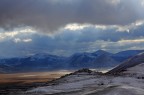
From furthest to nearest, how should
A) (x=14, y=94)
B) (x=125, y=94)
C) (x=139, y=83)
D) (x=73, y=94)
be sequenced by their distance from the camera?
(x=139, y=83), (x=14, y=94), (x=73, y=94), (x=125, y=94)

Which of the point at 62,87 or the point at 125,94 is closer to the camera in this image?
the point at 125,94

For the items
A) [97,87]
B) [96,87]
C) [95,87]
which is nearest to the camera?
[97,87]

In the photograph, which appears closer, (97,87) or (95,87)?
(97,87)

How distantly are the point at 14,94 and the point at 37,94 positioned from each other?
333 centimetres

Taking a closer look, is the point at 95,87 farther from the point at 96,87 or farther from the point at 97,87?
the point at 97,87

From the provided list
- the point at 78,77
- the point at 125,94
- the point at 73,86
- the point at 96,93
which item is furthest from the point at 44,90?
the point at 78,77

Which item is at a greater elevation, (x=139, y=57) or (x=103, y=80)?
(x=139, y=57)

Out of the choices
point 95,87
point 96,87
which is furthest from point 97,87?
point 95,87

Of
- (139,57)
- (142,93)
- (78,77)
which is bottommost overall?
(142,93)

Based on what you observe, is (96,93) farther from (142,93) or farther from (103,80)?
(103,80)

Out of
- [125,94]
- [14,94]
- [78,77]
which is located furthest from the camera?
[78,77]

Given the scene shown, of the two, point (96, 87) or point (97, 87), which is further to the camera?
point (96, 87)

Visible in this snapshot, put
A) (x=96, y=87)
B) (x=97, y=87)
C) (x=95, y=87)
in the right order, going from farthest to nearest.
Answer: (x=95, y=87), (x=96, y=87), (x=97, y=87)

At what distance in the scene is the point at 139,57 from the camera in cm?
10662
